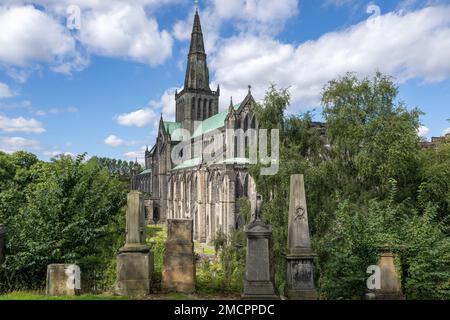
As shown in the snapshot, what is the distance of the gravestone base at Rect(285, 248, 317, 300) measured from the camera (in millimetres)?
8148

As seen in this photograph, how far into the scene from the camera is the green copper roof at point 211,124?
181 feet

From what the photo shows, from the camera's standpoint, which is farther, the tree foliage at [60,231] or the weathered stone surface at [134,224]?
the tree foliage at [60,231]

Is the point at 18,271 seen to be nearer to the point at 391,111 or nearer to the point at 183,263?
the point at 183,263

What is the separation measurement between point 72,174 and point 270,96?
37.9 feet

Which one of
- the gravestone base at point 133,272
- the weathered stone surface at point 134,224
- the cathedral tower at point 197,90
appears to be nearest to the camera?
the gravestone base at point 133,272

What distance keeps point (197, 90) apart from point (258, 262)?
194 feet

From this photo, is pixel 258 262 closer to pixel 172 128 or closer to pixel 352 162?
pixel 352 162

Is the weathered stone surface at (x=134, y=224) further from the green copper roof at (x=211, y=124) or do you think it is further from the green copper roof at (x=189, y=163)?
the green copper roof at (x=211, y=124)

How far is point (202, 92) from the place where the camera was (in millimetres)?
65312

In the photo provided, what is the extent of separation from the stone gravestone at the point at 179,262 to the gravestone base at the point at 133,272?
0.42m

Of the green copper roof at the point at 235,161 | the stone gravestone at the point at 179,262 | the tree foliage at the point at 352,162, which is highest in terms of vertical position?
the green copper roof at the point at 235,161

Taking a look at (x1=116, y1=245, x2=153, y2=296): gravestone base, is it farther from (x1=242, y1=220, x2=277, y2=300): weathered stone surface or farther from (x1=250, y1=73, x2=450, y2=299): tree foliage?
(x1=250, y1=73, x2=450, y2=299): tree foliage

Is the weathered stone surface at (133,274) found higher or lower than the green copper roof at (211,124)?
lower

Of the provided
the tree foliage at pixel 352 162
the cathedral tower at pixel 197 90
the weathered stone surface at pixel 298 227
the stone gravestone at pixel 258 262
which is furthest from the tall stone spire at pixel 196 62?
the stone gravestone at pixel 258 262
